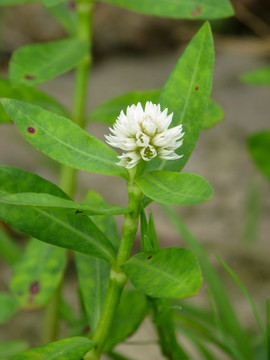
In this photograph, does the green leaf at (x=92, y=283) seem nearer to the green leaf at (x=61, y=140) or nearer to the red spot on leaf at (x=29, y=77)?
the green leaf at (x=61, y=140)

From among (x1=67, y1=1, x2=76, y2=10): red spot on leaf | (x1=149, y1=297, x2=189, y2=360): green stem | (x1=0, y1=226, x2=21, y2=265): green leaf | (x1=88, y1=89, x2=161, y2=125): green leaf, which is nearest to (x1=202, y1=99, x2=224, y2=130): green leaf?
(x1=88, y1=89, x2=161, y2=125): green leaf

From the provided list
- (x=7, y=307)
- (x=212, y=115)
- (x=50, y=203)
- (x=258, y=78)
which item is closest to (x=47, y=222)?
(x=50, y=203)

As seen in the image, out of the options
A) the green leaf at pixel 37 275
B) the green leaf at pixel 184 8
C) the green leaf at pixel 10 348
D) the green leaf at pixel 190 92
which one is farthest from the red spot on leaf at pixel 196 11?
the green leaf at pixel 10 348

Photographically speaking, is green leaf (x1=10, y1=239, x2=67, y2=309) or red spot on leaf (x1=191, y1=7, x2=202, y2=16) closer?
green leaf (x1=10, y1=239, x2=67, y2=309)

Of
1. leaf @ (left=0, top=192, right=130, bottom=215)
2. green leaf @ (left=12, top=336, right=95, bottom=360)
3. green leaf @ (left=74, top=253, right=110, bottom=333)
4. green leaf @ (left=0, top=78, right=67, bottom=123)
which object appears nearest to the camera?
leaf @ (left=0, top=192, right=130, bottom=215)

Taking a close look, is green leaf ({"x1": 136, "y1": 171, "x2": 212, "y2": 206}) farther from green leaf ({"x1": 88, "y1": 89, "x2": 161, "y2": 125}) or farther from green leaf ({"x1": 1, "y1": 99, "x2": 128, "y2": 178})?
green leaf ({"x1": 88, "y1": 89, "x2": 161, "y2": 125})

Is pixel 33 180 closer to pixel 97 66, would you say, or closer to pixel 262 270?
pixel 262 270

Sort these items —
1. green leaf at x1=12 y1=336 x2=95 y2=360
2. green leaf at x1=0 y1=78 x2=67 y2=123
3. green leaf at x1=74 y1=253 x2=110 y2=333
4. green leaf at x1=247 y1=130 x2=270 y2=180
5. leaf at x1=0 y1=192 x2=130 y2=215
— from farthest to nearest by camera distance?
green leaf at x1=247 y1=130 x2=270 y2=180
green leaf at x1=0 y1=78 x2=67 y2=123
green leaf at x1=74 y1=253 x2=110 y2=333
green leaf at x1=12 y1=336 x2=95 y2=360
leaf at x1=0 y1=192 x2=130 y2=215

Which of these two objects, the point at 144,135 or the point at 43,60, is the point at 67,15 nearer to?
the point at 43,60
